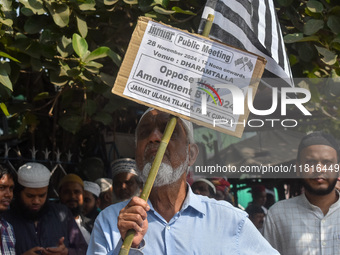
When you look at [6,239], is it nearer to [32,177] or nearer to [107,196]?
[32,177]

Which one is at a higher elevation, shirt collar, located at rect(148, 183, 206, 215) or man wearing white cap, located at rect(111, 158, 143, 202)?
shirt collar, located at rect(148, 183, 206, 215)

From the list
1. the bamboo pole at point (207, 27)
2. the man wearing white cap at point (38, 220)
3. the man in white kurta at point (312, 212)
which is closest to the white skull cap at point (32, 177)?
the man wearing white cap at point (38, 220)

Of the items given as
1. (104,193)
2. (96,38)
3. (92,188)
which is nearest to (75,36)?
(96,38)

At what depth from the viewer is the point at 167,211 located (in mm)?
2539

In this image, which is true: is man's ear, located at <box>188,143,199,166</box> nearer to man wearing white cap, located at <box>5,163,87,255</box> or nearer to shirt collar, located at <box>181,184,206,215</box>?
shirt collar, located at <box>181,184,206,215</box>

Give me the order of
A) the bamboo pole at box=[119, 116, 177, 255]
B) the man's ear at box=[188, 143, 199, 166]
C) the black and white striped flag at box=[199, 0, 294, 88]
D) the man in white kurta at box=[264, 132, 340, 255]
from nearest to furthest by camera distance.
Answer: the bamboo pole at box=[119, 116, 177, 255] → the black and white striped flag at box=[199, 0, 294, 88] → the man's ear at box=[188, 143, 199, 166] → the man in white kurta at box=[264, 132, 340, 255]

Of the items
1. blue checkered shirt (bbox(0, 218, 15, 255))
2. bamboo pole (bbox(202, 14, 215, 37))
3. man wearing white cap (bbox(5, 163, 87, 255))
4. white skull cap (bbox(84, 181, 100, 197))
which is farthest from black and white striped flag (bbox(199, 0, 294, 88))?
white skull cap (bbox(84, 181, 100, 197))

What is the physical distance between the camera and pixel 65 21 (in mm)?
3689

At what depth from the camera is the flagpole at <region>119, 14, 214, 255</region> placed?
2.16 m

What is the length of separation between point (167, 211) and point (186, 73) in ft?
2.07

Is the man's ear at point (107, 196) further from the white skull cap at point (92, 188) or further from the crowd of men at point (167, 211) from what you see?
the white skull cap at point (92, 188)

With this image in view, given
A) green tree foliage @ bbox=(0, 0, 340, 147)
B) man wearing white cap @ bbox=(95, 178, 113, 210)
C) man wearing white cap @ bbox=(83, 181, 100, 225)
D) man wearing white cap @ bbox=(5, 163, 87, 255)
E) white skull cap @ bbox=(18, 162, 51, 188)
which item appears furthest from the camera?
man wearing white cap @ bbox=(95, 178, 113, 210)

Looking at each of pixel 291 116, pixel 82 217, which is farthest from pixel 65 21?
pixel 291 116

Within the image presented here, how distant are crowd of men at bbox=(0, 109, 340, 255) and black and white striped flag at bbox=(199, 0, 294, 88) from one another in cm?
47
